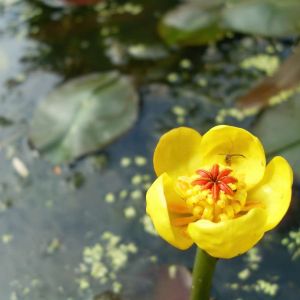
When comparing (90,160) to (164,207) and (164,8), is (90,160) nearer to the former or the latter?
(164,8)

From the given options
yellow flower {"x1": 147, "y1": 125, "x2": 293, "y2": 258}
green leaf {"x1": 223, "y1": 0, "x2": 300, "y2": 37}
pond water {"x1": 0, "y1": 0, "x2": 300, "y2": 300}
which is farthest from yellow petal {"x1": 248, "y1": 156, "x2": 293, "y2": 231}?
green leaf {"x1": 223, "y1": 0, "x2": 300, "y2": 37}

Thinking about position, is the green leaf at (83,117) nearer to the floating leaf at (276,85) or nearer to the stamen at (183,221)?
the floating leaf at (276,85)

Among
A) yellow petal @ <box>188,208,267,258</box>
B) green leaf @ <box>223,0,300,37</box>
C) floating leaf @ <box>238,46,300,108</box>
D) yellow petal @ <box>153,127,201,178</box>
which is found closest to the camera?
yellow petal @ <box>188,208,267,258</box>

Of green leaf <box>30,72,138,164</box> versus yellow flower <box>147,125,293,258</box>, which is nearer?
yellow flower <box>147,125,293,258</box>

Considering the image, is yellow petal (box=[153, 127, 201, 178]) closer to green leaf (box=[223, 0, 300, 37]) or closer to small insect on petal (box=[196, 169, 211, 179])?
small insect on petal (box=[196, 169, 211, 179])

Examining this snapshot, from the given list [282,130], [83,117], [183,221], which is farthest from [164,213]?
[83,117]

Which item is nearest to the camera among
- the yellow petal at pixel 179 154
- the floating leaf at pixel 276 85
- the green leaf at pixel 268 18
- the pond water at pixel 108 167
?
the yellow petal at pixel 179 154

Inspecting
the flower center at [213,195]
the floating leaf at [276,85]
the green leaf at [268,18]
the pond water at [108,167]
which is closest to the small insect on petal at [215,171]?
the flower center at [213,195]
